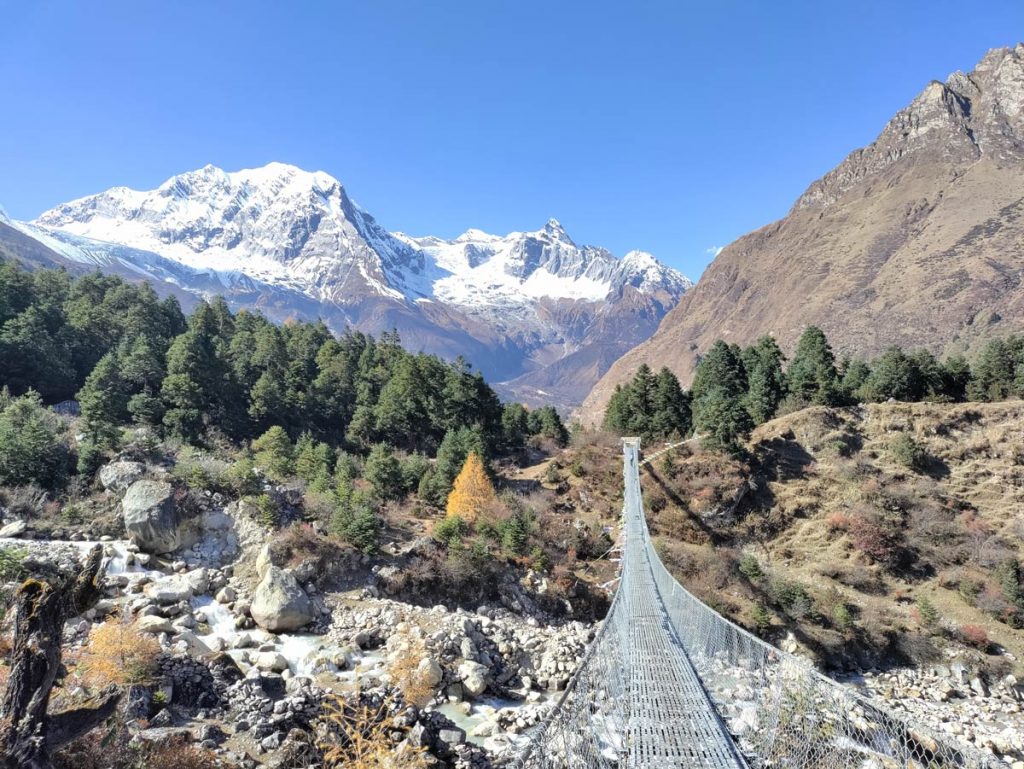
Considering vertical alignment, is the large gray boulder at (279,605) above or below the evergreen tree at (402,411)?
below

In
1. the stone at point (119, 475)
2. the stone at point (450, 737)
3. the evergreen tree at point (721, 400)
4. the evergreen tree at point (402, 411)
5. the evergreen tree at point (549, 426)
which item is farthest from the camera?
the evergreen tree at point (549, 426)

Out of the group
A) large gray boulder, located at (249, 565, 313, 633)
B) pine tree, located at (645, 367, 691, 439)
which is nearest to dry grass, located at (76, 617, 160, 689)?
large gray boulder, located at (249, 565, 313, 633)

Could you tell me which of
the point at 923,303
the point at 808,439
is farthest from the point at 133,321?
the point at 923,303

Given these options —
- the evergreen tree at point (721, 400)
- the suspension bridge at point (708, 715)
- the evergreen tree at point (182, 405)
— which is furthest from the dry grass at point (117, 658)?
the evergreen tree at point (721, 400)

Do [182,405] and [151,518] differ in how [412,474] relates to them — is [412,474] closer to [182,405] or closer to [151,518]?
[151,518]

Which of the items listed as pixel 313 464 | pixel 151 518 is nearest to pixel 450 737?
pixel 151 518

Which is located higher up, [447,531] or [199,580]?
[447,531]

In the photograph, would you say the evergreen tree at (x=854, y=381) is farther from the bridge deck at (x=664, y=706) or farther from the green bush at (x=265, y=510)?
the green bush at (x=265, y=510)

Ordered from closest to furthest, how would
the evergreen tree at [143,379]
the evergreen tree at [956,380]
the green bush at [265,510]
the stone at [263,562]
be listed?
1. the stone at [263,562]
2. the green bush at [265,510]
3. the evergreen tree at [143,379]
4. the evergreen tree at [956,380]
